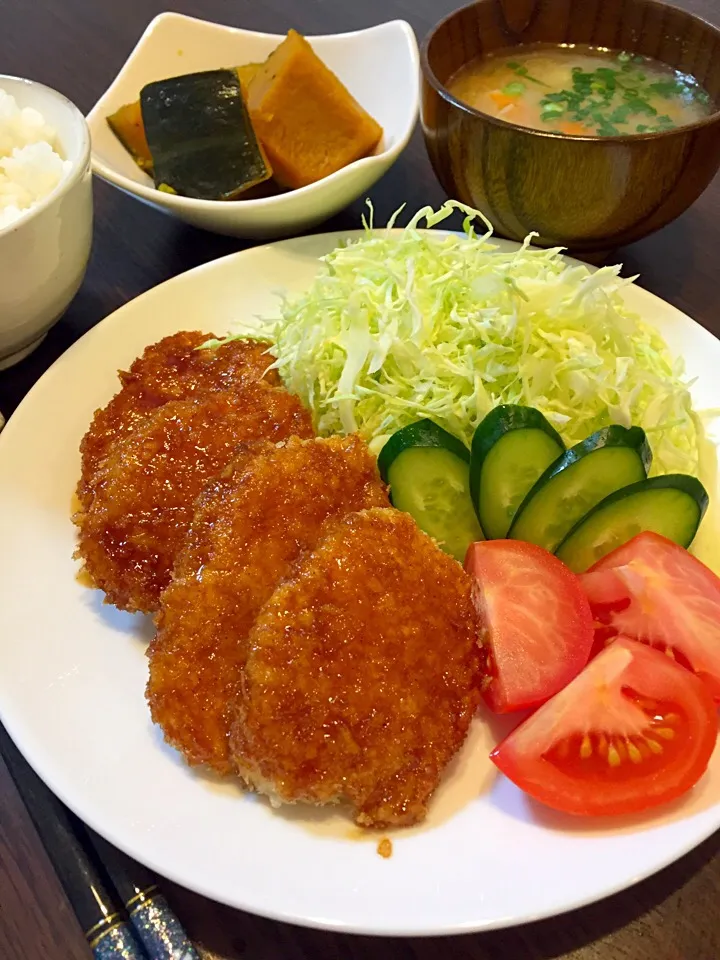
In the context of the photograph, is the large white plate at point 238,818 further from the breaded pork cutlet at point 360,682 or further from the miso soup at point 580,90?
the miso soup at point 580,90

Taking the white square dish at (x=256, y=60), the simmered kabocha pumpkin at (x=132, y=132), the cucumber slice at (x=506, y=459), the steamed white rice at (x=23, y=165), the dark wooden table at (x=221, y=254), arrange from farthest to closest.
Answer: the simmered kabocha pumpkin at (x=132, y=132) < the white square dish at (x=256, y=60) < the steamed white rice at (x=23, y=165) < the cucumber slice at (x=506, y=459) < the dark wooden table at (x=221, y=254)

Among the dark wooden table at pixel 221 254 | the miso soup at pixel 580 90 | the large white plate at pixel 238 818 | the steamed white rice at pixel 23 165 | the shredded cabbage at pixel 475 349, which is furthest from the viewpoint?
the miso soup at pixel 580 90

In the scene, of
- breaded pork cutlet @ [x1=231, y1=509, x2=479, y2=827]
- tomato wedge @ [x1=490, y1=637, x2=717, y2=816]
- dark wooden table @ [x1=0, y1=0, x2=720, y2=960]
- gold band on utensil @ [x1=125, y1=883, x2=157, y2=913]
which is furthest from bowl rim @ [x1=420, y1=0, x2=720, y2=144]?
gold band on utensil @ [x1=125, y1=883, x2=157, y2=913]

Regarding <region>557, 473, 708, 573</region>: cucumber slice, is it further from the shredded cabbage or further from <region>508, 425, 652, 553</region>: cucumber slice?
the shredded cabbage

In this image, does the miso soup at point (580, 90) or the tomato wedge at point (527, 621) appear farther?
the miso soup at point (580, 90)

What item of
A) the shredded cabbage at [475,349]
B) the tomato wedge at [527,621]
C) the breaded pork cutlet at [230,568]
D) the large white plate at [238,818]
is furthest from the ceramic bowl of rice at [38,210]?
the tomato wedge at [527,621]

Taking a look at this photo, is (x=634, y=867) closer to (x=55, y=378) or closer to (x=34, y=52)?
(x=55, y=378)
